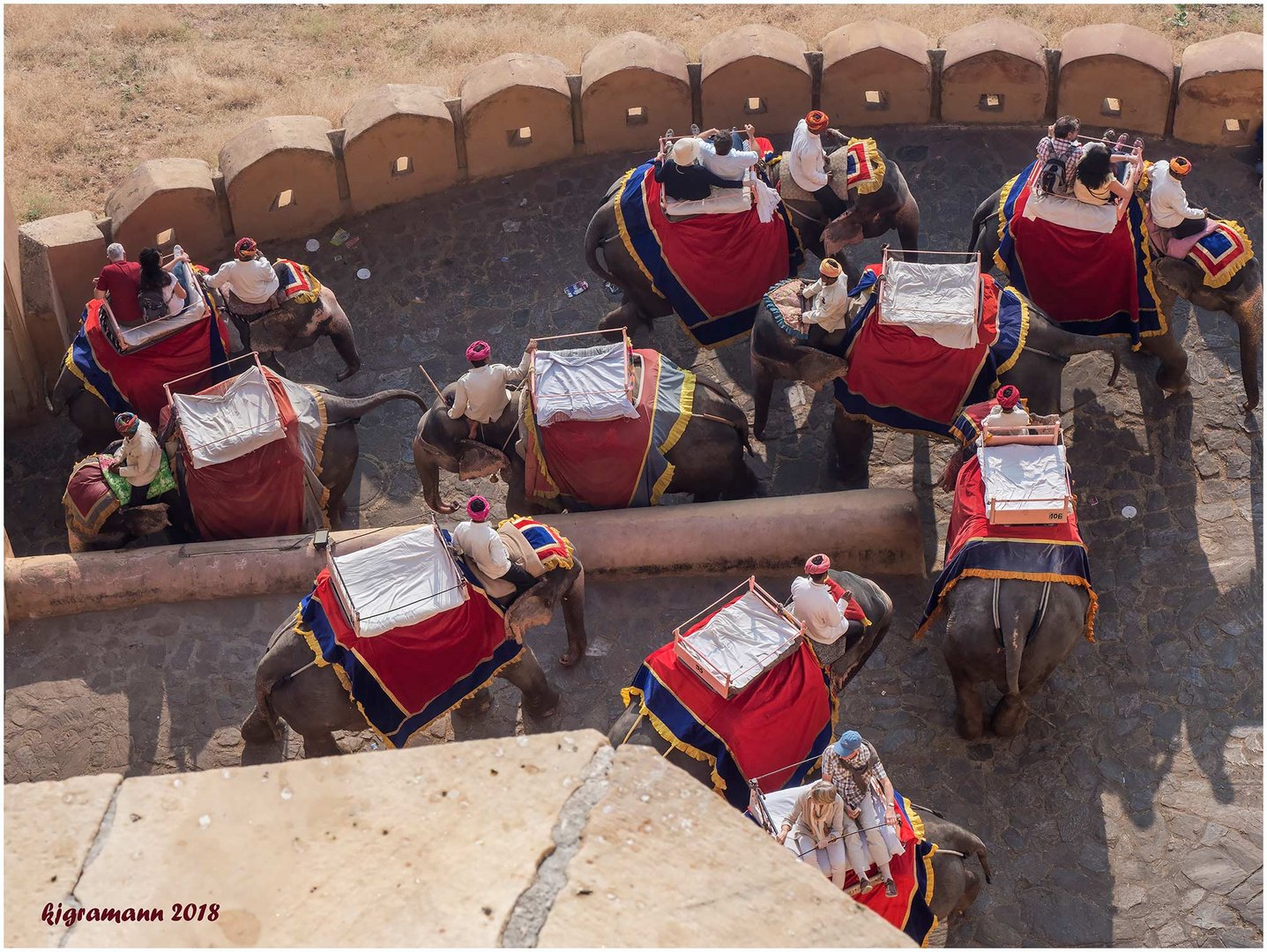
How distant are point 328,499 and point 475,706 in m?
2.09

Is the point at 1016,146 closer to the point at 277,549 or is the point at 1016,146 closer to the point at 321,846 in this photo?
the point at 277,549

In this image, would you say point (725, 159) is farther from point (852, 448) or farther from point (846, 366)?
point (852, 448)

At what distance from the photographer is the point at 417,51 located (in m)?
17.6

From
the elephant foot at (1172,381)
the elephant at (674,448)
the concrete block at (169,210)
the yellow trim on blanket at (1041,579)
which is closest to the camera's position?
the yellow trim on blanket at (1041,579)

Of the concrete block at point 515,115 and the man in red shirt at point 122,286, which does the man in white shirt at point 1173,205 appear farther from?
the man in red shirt at point 122,286

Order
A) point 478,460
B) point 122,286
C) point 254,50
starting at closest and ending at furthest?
point 478,460, point 122,286, point 254,50

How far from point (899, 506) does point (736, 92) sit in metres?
5.02

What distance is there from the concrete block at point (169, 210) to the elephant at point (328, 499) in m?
3.10

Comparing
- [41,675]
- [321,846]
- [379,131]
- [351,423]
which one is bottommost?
[41,675]

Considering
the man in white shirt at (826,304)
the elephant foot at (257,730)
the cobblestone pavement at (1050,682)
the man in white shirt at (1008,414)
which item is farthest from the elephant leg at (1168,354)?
the elephant foot at (257,730)

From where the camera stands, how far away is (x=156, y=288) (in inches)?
469

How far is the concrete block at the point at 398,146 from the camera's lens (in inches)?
557

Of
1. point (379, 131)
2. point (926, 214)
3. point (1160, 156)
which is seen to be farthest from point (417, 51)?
point (1160, 156)

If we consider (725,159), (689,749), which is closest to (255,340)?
(725,159)
